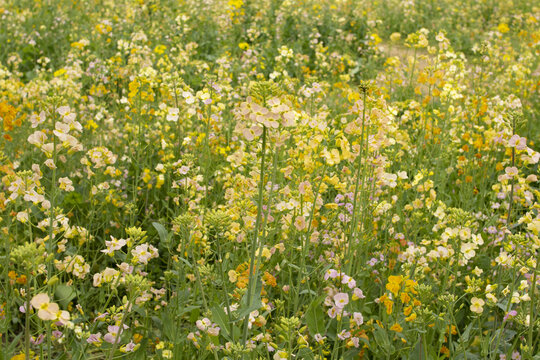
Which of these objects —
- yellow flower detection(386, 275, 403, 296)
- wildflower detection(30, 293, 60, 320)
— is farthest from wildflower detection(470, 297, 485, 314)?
wildflower detection(30, 293, 60, 320)

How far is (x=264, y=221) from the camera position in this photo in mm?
1976

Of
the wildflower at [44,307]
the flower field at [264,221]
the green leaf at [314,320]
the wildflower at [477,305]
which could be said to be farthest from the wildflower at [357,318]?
the wildflower at [44,307]


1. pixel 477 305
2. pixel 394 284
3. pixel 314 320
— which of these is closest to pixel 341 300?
pixel 314 320

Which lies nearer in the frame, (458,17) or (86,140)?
(86,140)

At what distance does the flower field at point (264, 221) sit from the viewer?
201 centimetres

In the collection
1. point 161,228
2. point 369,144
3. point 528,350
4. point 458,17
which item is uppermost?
point 369,144

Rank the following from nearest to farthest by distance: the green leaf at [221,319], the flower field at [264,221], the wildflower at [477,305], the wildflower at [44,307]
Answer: the wildflower at [44,307] → the green leaf at [221,319] → the flower field at [264,221] → the wildflower at [477,305]

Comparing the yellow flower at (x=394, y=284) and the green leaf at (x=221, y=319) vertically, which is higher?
the green leaf at (x=221, y=319)

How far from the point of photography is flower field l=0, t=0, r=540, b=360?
2.01 meters

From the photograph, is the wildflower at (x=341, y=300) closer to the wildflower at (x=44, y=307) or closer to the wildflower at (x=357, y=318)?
the wildflower at (x=357, y=318)

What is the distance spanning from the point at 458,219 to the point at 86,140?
2.74m

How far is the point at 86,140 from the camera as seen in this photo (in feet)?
13.1

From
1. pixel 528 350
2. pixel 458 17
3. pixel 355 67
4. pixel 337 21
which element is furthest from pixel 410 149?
pixel 458 17

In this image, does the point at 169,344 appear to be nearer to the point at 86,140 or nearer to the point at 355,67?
the point at 86,140
